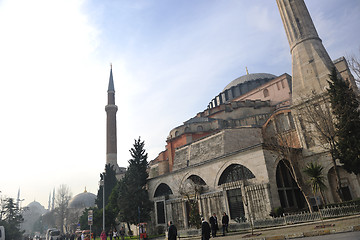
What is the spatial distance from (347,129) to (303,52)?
1017 cm

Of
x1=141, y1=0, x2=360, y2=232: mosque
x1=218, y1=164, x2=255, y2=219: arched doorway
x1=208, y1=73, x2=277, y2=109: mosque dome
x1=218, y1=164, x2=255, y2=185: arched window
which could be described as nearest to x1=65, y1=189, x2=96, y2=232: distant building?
x1=141, y1=0, x2=360, y2=232: mosque

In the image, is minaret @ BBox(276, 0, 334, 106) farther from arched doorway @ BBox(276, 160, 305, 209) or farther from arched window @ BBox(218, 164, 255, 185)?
arched window @ BBox(218, 164, 255, 185)

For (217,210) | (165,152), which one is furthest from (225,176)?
(165,152)

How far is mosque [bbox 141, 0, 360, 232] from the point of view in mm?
16328

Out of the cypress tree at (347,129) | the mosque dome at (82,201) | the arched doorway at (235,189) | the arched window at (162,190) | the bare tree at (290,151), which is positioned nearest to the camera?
the cypress tree at (347,129)

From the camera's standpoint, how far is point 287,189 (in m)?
17.0

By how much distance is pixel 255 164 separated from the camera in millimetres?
16453

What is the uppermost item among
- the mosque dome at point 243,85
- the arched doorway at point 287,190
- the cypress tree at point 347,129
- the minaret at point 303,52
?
the mosque dome at point 243,85

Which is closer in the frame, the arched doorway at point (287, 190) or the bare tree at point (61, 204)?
the arched doorway at point (287, 190)

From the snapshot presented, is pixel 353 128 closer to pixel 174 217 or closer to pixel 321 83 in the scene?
pixel 321 83

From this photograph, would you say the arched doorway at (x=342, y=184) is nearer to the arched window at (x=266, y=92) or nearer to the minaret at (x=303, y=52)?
the minaret at (x=303, y=52)

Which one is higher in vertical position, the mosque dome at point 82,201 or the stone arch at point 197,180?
the mosque dome at point 82,201

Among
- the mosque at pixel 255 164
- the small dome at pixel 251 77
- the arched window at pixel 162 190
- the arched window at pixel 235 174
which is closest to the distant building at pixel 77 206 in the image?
the mosque at pixel 255 164

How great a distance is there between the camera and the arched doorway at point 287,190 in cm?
1645
